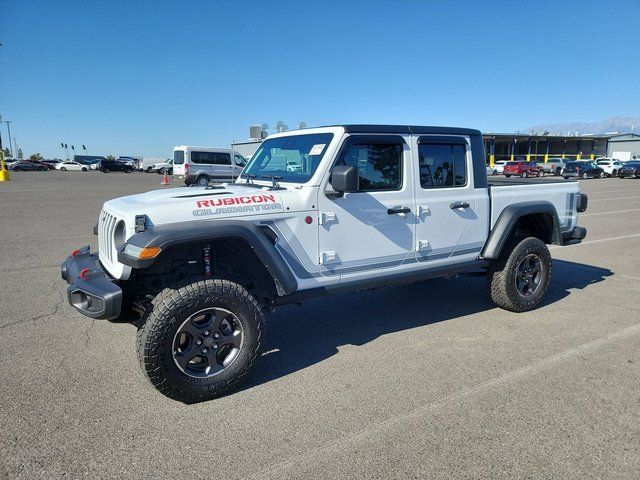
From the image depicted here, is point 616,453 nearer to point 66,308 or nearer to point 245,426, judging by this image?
point 245,426

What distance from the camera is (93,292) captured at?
306 cm

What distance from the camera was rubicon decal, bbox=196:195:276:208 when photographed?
3.33 m

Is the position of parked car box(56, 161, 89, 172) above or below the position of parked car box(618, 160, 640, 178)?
above

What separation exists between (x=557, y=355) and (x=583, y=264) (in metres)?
4.18

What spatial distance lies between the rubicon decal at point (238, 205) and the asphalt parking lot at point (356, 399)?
1364 millimetres

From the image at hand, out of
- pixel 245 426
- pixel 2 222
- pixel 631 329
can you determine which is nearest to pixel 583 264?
pixel 631 329

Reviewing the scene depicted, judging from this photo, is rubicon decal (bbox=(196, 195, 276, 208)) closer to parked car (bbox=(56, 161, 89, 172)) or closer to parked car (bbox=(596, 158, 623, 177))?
parked car (bbox=(596, 158, 623, 177))

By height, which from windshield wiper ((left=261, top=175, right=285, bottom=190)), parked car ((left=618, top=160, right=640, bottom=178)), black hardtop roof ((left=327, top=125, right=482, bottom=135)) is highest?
black hardtop roof ((left=327, top=125, right=482, bottom=135))

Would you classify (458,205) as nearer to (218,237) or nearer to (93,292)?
(218,237)

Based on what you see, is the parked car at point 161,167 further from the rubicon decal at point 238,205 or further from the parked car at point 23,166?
the rubicon decal at point 238,205

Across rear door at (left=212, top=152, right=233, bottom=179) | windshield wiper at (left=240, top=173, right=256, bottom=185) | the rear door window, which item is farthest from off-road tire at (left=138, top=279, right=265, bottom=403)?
rear door at (left=212, top=152, right=233, bottom=179)

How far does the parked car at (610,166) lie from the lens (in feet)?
129

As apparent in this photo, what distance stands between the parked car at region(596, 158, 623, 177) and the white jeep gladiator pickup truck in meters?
42.5

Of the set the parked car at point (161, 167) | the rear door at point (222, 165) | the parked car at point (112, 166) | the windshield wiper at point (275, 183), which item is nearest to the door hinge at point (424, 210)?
the windshield wiper at point (275, 183)
